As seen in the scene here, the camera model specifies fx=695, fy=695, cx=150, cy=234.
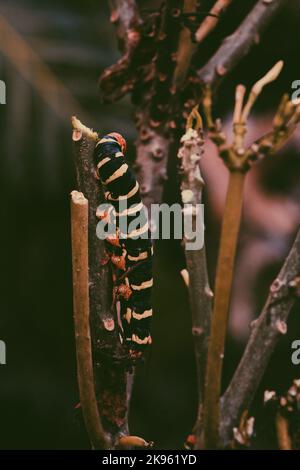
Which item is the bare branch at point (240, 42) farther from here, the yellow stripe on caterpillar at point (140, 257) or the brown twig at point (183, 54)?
the yellow stripe on caterpillar at point (140, 257)

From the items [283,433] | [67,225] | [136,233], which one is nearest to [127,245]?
[136,233]

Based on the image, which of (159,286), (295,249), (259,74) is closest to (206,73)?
(295,249)

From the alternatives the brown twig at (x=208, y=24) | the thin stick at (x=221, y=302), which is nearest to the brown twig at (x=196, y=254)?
the thin stick at (x=221, y=302)

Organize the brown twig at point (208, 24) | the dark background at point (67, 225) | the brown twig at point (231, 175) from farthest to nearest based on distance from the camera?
the dark background at point (67, 225) → the brown twig at point (208, 24) → the brown twig at point (231, 175)

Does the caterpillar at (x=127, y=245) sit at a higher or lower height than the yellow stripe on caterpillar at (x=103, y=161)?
lower

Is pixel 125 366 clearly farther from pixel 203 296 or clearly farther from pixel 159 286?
pixel 159 286

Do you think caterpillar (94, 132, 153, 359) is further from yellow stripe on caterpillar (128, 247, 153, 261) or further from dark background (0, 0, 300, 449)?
dark background (0, 0, 300, 449)
